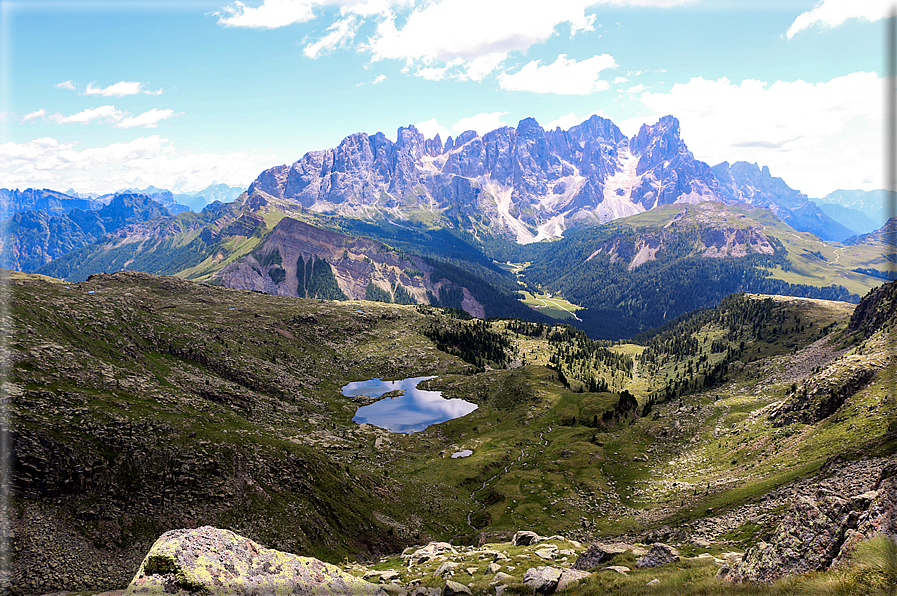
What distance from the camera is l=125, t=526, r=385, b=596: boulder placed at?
19.1 m

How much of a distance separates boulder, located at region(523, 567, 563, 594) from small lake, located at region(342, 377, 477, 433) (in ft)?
373

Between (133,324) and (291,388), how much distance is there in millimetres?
53232

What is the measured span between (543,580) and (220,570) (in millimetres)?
21983

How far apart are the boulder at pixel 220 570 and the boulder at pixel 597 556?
22736 mm

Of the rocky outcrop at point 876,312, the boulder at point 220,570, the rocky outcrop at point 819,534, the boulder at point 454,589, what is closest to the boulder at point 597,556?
the boulder at point 454,589

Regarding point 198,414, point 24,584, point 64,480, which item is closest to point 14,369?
point 64,480

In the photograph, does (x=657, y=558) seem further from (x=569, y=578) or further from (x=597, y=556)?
(x=569, y=578)

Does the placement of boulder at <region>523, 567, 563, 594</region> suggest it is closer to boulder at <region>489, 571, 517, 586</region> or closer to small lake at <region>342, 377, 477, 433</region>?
boulder at <region>489, 571, 517, 586</region>

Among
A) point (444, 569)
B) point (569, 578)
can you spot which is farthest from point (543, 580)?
point (444, 569)

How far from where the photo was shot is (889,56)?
659 inches

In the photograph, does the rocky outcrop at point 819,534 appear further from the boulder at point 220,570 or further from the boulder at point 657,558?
the boulder at point 220,570

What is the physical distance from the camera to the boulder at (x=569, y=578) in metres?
29.4

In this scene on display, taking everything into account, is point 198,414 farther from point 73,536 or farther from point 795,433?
point 795,433

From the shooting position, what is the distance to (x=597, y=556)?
38375 millimetres
